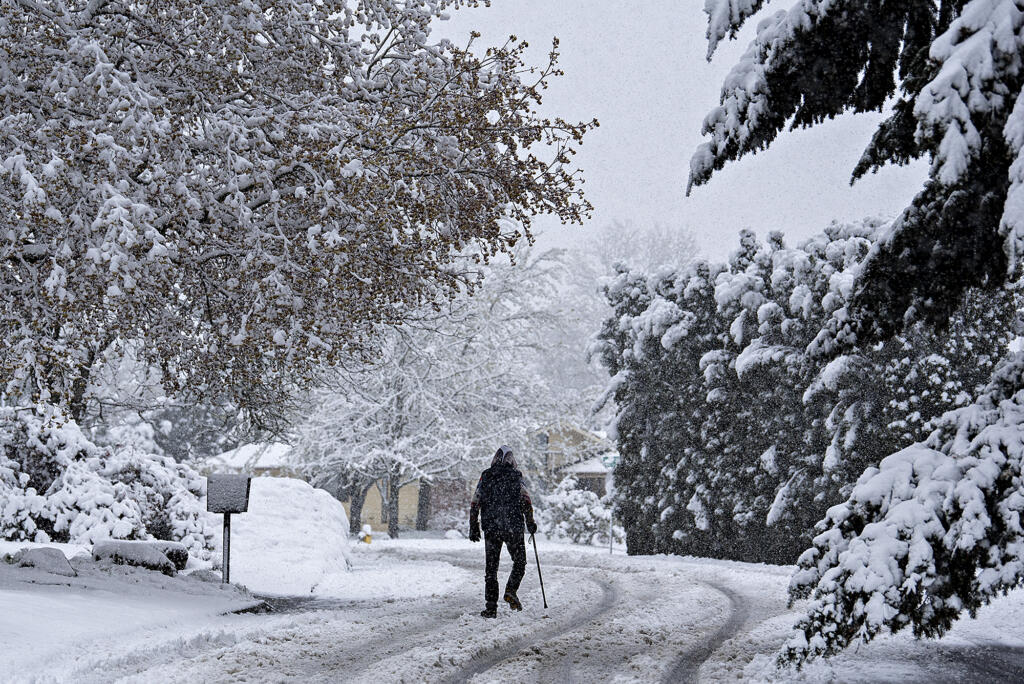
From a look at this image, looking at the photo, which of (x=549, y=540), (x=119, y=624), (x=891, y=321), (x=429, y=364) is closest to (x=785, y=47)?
(x=891, y=321)

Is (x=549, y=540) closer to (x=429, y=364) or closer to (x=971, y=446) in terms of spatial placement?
(x=429, y=364)

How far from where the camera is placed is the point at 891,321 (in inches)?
266

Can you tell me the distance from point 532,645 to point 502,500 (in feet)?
8.73

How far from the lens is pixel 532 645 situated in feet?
26.7

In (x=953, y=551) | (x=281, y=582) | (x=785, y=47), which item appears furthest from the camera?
(x=281, y=582)

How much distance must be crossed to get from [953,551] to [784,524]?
13450mm

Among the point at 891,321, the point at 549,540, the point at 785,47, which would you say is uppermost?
the point at 785,47

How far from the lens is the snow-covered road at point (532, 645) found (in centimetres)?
672

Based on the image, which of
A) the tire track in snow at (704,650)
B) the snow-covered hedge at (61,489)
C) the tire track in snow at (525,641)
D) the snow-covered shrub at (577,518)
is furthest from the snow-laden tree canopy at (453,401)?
the tire track in snow at (704,650)

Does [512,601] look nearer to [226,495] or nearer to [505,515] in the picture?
[505,515]

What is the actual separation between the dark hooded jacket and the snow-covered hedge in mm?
6477

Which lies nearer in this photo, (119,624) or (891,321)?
(891,321)

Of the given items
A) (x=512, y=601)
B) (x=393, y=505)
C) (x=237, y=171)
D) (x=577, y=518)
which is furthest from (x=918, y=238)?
(x=393, y=505)

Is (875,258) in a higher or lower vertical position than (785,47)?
lower
